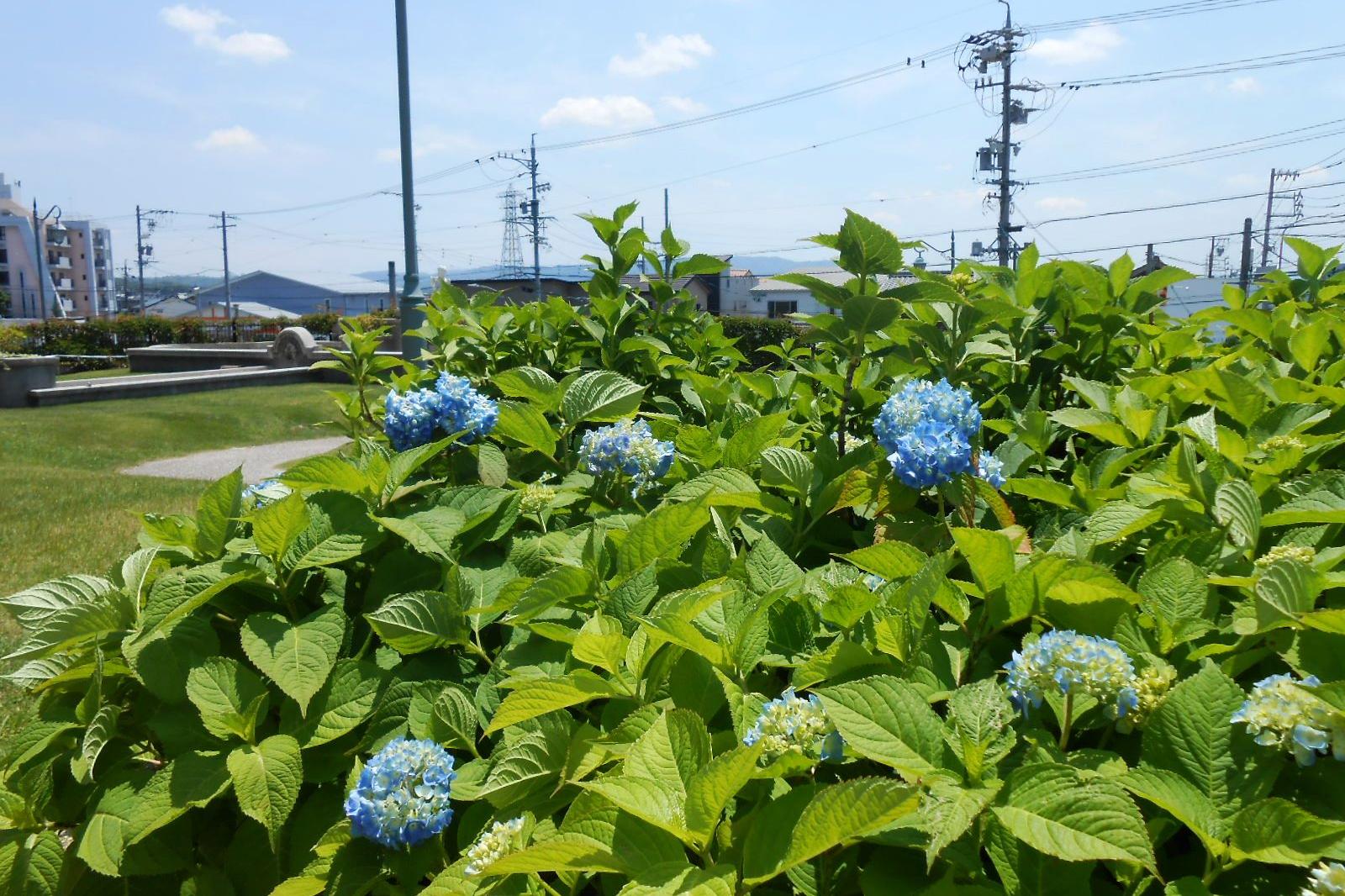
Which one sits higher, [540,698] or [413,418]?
[413,418]

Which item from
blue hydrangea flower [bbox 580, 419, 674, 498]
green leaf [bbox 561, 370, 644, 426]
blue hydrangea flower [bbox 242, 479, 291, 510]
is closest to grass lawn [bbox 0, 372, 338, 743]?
blue hydrangea flower [bbox 242, 479, 291, 510]

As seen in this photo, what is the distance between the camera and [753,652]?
119 centimetres

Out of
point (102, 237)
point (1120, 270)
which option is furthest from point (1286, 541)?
point (102, 237)

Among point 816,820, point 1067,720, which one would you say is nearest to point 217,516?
point 816,820

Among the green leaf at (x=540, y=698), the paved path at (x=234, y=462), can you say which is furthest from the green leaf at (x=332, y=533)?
the paved path at (x=234, y=462)

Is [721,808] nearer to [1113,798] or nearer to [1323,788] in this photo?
[1113,798]

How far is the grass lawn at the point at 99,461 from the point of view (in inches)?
265

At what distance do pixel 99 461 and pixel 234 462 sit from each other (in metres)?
1.58

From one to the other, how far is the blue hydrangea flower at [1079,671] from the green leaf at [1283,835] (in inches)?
6.2

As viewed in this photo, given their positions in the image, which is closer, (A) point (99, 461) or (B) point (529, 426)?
(B) point (529, 426)

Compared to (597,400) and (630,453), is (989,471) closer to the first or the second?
(630,453)

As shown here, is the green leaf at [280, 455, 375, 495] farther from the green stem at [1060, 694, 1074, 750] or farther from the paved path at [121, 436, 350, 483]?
the paved path at [121, 436, 350, 483]

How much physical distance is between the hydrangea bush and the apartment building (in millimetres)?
101398

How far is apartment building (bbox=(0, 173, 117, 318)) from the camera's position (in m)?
95.1
